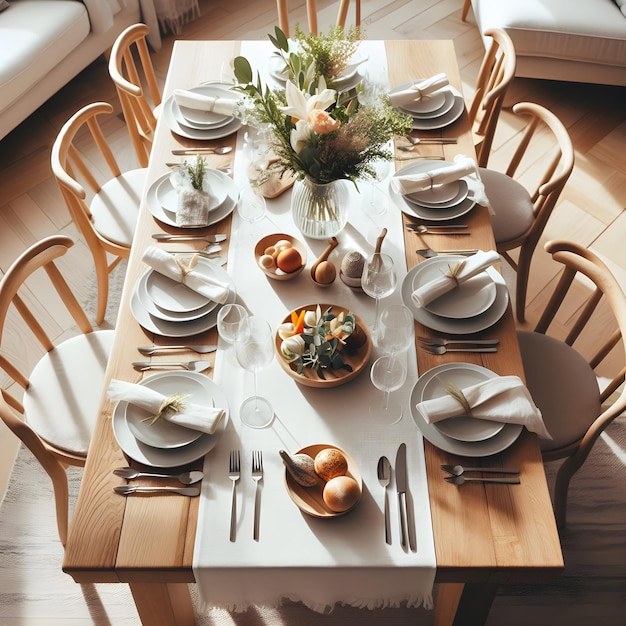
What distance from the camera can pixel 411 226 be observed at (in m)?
1.88

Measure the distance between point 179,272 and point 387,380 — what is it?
0.62 m

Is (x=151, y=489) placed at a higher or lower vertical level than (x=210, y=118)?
lower

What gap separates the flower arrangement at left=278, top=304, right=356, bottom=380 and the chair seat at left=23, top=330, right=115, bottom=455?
628 mm

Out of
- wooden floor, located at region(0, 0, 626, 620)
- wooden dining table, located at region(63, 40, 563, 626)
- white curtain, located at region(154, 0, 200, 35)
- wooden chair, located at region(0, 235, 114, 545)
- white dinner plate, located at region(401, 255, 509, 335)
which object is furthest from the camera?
white curtain, located at region(154, 0, 200, 35)

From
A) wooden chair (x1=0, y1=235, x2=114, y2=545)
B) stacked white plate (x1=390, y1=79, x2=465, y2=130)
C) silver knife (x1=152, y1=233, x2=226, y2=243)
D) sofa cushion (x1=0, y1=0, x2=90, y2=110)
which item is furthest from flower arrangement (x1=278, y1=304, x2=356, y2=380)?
sofa cushion (x1=0, y1=0, x2=90, y2=110)

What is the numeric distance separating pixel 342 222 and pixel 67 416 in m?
0.92

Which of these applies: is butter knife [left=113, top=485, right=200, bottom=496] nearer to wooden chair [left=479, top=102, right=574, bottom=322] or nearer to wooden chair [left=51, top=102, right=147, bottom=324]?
wooden chair [left=51, top=102, right=147, bottom=324]

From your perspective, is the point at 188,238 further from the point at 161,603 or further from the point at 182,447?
the point at 161,603

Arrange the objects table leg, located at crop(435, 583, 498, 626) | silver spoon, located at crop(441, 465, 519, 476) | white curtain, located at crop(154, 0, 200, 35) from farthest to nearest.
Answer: white curtain, located at crop(154, 0, 200, 35)
table leg, located at crop(435, 583, 498, 626)
silver spoon, located at crop(441, 465, 519, 476)

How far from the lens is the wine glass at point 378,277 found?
156 cm

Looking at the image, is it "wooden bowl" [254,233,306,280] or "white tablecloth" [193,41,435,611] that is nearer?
"white tablecloth" [193,41,435,611]

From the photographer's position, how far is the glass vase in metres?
1.67

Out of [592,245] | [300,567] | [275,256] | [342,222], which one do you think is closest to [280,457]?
[300,567]

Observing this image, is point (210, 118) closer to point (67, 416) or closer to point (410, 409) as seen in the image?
point (67, 416)
